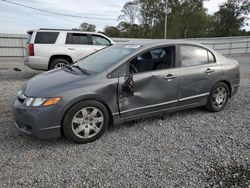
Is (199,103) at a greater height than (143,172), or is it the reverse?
(199,103)

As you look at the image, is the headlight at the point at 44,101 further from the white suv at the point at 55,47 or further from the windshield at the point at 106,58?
the white suv at the point at 55,47

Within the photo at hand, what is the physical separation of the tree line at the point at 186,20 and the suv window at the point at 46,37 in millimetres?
37885

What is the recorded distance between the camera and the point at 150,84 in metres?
2.97

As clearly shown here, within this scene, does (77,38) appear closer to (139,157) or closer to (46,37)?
(46,37)

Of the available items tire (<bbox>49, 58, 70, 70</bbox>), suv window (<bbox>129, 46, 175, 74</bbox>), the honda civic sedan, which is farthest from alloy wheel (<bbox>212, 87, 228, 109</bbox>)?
tire (<bbox>49, 58, 70, 70</bbox>)

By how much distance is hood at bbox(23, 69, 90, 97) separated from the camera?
245cm

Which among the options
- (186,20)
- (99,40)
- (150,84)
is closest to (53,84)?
(150,84)

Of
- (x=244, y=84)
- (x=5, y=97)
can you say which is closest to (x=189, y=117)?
(x=244, y=84)

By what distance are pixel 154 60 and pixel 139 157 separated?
5.37 ft

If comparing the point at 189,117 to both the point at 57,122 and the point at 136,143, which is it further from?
the point at 57,122

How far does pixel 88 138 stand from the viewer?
105 inches

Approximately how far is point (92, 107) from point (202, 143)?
1687 millimetres

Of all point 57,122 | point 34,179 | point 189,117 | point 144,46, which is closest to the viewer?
point 34,179

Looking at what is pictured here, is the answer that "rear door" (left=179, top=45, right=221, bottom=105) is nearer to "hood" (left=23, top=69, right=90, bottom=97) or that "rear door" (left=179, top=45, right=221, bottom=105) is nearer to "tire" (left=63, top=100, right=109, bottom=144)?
"tire" (left=63, top=100, right=109, bottom=144)
